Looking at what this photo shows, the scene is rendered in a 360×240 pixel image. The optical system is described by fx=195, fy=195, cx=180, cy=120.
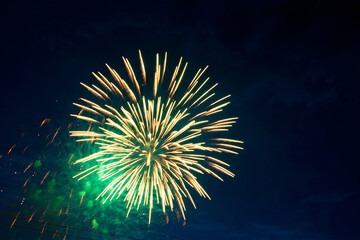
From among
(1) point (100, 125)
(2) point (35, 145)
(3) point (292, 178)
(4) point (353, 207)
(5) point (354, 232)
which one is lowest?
(5) point (354, 232)

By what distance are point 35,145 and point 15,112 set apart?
3791 mm

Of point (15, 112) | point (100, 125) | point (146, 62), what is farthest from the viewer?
point (15, 112)

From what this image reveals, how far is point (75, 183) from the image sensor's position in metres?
17.2

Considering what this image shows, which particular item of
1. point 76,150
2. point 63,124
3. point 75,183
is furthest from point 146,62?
point 75,183

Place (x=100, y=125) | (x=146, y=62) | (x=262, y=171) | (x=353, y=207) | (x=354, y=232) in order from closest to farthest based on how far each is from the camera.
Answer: (x=146, y=62) → (x=100, y=125) → (x=262, y=171) → (x=353, y=207) → (x=354, y=232)

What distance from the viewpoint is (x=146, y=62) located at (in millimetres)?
7355

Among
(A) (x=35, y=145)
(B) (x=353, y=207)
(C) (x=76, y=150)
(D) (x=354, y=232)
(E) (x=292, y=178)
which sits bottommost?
(D) (x=354, y=232)

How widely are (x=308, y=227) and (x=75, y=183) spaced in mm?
22895

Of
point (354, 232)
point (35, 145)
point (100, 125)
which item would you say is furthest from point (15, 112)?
point (354, 232)

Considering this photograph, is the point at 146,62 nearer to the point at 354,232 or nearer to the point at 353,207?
the point at 353,207

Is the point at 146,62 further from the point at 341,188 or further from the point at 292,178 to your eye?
the point at 341,188

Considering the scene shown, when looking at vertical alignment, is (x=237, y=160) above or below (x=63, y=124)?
below

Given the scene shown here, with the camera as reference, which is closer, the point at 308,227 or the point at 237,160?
the point at 237,160

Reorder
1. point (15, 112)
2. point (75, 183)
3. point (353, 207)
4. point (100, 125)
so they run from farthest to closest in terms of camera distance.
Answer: point (75, 183)
point (353, 207)
point (15, 112)
point (100, 125)
